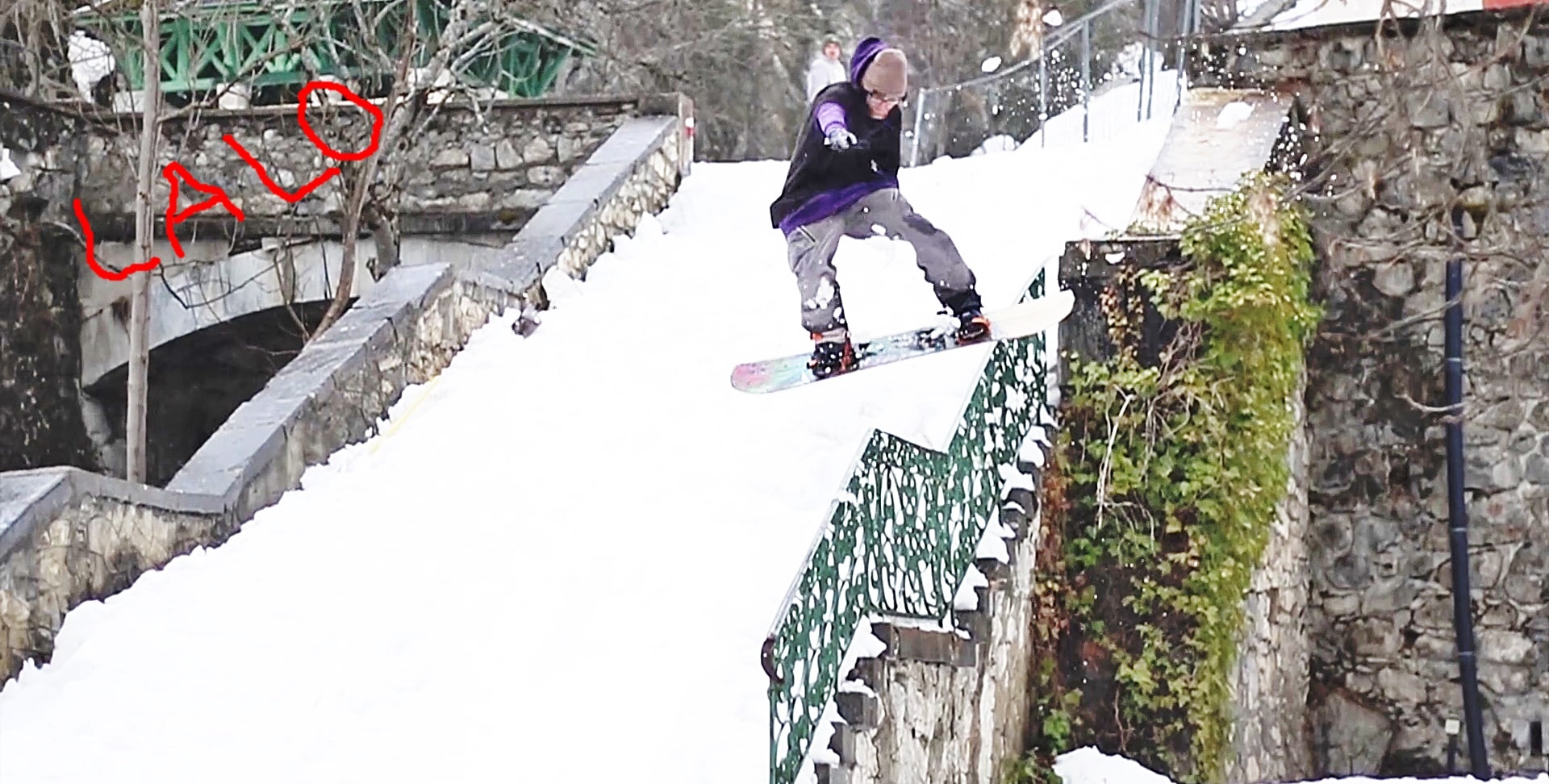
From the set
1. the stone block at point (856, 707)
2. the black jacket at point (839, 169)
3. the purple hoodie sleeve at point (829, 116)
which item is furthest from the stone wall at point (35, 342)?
the stone block at point (856, 707)

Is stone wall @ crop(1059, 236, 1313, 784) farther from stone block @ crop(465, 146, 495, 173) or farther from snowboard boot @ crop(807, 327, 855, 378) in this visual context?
stone block @ crop(465, 146, 495, 173)

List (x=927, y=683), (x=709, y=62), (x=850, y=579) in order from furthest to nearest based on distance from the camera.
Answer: (x=709, y=62)
(x=927, y=683)
(x=850, y=579)

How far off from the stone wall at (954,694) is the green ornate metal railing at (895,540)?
11 centimetres

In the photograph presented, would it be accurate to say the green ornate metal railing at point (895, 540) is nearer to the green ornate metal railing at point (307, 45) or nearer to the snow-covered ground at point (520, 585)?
the snow-covered ground at point (520, 585)

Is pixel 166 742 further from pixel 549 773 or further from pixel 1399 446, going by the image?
pixel 1399 446

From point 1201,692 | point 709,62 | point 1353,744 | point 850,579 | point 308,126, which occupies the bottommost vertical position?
point 1353,744

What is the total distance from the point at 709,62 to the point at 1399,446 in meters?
12.2

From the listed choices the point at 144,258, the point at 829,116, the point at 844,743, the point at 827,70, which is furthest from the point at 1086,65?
the point at 844,743

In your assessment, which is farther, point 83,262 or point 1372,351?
point 83,262

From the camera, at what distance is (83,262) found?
12531 mm

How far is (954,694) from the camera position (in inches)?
248

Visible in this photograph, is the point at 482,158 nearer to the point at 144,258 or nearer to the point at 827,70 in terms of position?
the point at 827,70

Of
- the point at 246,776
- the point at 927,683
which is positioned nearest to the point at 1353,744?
the point at 927,683

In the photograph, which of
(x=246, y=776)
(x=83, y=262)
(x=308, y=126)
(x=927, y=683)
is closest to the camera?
(x=246, y=776)
